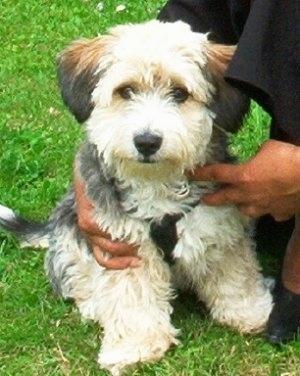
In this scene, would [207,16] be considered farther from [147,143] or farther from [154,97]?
[147,143]

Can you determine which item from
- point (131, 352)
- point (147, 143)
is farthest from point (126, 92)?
point (131, 352)

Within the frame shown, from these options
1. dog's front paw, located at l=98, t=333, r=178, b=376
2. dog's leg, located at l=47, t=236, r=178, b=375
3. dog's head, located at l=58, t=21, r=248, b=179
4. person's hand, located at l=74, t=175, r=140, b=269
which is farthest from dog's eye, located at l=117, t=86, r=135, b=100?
dog's front paw, located at l=98, t=333, r=178, b=376

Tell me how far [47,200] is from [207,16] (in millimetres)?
1120

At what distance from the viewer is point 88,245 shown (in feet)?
12.4

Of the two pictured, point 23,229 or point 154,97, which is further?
point 23,229

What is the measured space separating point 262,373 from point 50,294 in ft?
2.85

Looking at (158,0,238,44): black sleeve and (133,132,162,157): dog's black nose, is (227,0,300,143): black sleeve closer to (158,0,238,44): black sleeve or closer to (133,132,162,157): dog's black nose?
(133,132,162,157): dog's black nose

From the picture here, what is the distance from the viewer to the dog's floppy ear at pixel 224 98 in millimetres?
3365

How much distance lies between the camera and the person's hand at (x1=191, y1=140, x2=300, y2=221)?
334 centimetres

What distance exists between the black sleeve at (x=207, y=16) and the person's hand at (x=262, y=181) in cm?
63

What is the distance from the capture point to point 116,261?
3607 millimetres

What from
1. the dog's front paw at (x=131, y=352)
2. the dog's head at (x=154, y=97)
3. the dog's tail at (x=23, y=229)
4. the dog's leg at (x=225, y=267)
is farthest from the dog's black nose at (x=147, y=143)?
the dog's tail at (x=23, y=229)

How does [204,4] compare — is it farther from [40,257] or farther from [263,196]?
[40,257]

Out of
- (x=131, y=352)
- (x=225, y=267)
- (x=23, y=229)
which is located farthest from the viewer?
(x=23, y=229)
